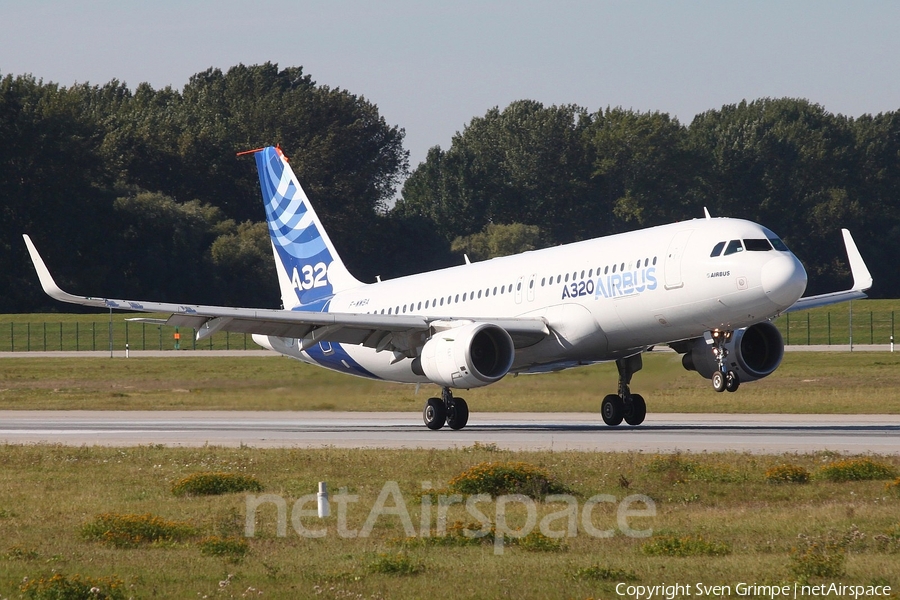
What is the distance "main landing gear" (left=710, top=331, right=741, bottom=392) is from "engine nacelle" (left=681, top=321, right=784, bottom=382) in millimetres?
766

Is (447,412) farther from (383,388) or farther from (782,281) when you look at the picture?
(782,281)

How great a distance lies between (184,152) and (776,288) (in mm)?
97935

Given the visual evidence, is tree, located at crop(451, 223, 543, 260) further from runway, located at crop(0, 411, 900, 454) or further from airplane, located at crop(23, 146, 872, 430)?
airplane, located at crop(23, 146, 872, 430)

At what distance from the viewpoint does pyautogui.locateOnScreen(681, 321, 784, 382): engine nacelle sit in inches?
1293

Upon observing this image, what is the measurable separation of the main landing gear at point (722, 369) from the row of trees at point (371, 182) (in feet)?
252

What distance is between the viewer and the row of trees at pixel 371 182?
10525 cm

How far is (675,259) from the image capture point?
103 feet

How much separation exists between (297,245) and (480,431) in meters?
12.1

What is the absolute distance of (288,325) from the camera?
117 ft

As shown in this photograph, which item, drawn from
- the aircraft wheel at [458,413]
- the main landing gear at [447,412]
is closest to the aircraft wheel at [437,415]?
the main landing gear at [447,412]

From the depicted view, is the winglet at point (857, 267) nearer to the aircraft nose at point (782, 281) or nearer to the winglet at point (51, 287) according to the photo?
the aircraft nose at point (782, 281)

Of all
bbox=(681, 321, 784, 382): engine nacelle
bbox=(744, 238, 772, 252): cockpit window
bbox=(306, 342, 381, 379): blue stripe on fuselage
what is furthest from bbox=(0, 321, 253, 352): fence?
bbox=(744, 238, 772, 252): cockpit window

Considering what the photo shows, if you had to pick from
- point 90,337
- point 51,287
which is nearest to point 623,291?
point 51,287

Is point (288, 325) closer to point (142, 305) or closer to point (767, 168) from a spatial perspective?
point (142, 305)
